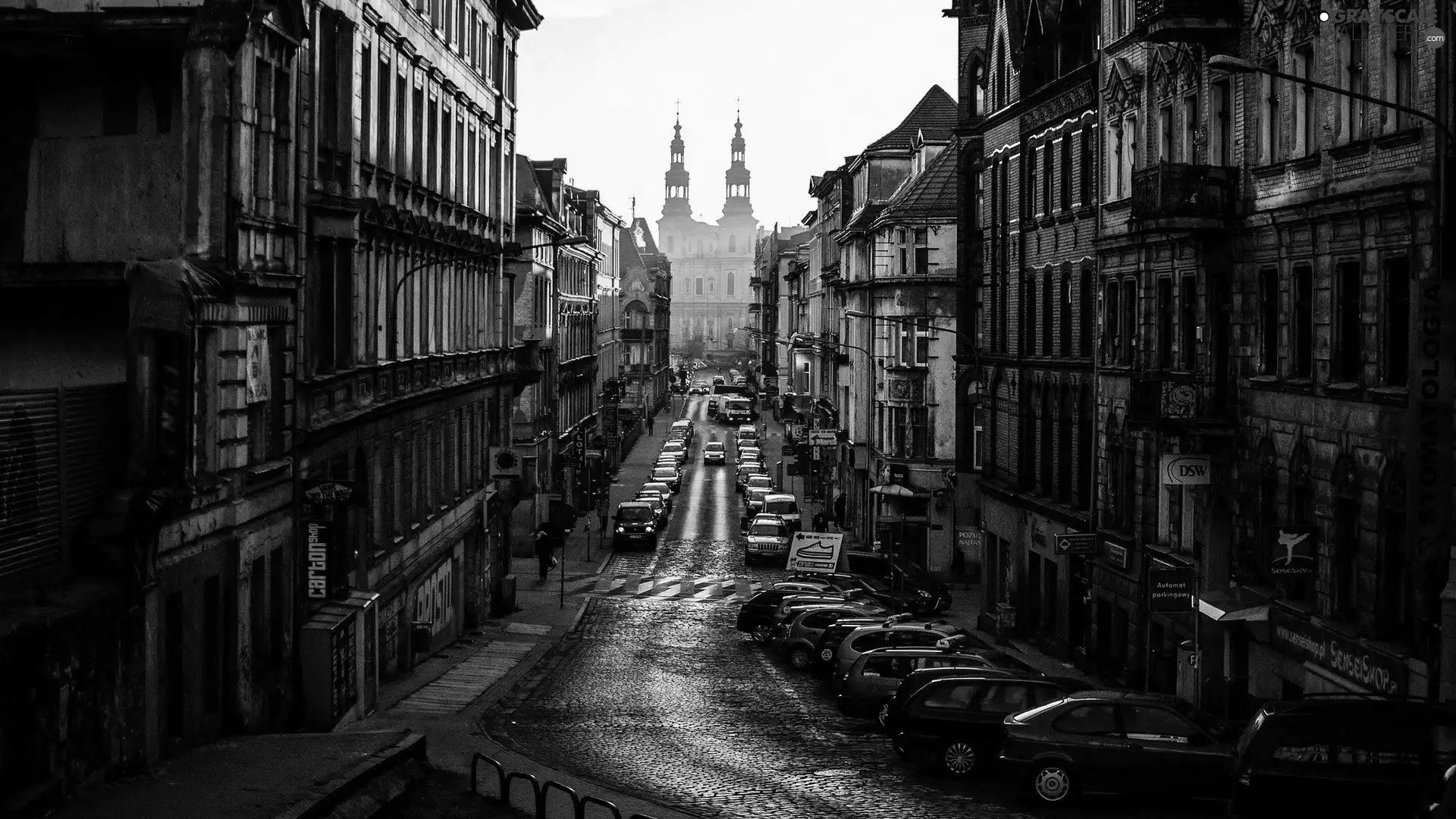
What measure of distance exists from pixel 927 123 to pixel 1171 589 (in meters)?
49.8

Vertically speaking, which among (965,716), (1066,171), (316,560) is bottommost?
(965,716)

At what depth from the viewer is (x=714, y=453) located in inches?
4508

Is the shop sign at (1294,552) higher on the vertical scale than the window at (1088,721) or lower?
higher

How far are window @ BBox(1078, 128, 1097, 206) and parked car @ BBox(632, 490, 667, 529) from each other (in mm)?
37386

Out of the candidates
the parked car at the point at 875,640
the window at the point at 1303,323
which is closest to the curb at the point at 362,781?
the parked car at the point at 875,640

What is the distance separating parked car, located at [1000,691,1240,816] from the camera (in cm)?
2155

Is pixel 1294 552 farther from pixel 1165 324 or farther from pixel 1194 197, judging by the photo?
pixel 1165 324

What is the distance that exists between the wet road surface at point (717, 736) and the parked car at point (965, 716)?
346mm

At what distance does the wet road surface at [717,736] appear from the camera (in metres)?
22.4

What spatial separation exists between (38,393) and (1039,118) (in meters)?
31.0

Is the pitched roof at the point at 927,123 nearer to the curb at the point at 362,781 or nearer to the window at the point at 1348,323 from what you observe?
the window at the point at 1348,323

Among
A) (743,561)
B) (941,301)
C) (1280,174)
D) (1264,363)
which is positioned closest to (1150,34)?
(1280,174)

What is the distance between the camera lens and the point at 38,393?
1817 cm

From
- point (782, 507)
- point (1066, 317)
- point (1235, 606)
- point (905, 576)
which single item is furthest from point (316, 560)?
point (782, 507)
